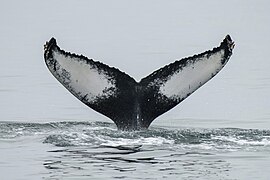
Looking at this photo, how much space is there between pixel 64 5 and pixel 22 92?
30.3 metres

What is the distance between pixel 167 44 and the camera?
86.2 ft

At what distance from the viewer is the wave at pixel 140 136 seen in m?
11.3

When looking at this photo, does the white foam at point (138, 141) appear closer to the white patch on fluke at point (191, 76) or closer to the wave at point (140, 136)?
the wave at point (140, 136)

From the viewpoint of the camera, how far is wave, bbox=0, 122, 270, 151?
37.1 ft

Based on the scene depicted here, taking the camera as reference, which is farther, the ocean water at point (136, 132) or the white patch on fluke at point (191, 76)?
the white patch on fluke at point (191, 76)

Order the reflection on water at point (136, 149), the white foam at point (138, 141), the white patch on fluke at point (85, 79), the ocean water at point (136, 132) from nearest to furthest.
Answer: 1. the reflection on water at point (136, 149)
2. the ocean water at point (136, 132)
3. the white patch on fluke at point (85, 79)
4. the white foam at point (138, 141)

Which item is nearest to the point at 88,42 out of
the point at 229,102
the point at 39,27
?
the point at 39,27

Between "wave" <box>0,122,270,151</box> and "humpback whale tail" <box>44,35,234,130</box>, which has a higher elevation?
"humpback whale tail" <box>44,35,234,130</box>

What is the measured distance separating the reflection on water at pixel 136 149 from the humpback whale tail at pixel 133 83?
25 centimetres

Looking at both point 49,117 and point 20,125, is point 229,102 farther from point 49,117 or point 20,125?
point 20,125

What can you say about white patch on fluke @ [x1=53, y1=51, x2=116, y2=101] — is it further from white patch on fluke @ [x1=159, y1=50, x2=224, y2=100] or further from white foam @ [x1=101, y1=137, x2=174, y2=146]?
white patch on fluke @ [x1=159, y1=50, x2=224, y2=100]

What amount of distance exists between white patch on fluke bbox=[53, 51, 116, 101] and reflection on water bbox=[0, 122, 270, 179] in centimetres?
50

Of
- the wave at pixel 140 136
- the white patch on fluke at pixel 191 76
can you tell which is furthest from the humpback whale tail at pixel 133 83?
the wave at pixel 140 136

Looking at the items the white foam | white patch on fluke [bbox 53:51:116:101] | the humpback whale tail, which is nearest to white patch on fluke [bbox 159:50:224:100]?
the humpback whale tail
